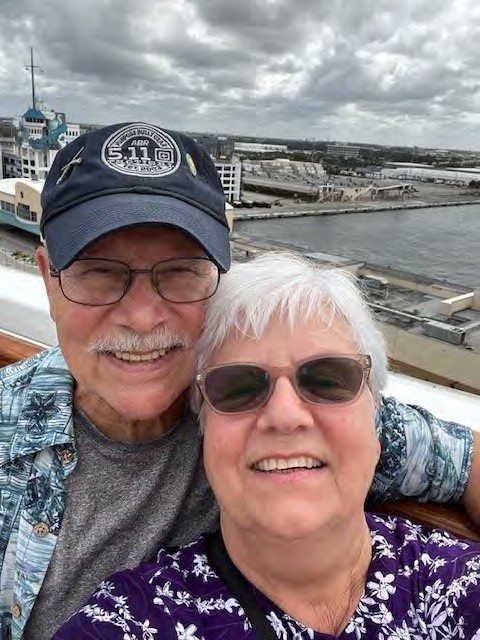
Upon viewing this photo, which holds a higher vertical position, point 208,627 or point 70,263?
point 70,263

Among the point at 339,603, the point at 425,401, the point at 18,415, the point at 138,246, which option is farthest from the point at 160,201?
the point at 425,401

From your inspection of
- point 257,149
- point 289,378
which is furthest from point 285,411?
point 257,149

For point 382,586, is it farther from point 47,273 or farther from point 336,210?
point 336,210

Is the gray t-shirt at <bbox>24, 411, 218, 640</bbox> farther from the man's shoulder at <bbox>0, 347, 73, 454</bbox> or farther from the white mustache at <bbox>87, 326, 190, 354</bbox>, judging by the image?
the white mustache at <bbox>87, 326, 190, 354</bbox>

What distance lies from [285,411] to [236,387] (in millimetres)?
60

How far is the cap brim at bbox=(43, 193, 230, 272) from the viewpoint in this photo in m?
0.53

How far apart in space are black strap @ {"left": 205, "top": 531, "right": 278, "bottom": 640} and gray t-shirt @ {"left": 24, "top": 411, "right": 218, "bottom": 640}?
75 millimetres

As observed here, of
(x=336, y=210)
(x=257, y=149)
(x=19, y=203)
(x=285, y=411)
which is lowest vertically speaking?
(x=336, y=210)

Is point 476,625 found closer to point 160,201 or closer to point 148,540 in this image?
point 148,540

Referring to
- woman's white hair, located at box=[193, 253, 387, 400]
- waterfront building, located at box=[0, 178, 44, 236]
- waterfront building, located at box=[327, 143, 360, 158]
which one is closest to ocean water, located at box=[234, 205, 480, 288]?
waterfront building, located at box=[0, 178, 44, 236]

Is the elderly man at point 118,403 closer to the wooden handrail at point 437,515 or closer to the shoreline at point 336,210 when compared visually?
the wooden handrail at point 437,515

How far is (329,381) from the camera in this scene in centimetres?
56

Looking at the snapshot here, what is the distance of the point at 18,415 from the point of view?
2.20 ft

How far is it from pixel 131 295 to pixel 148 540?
308 millimetres
